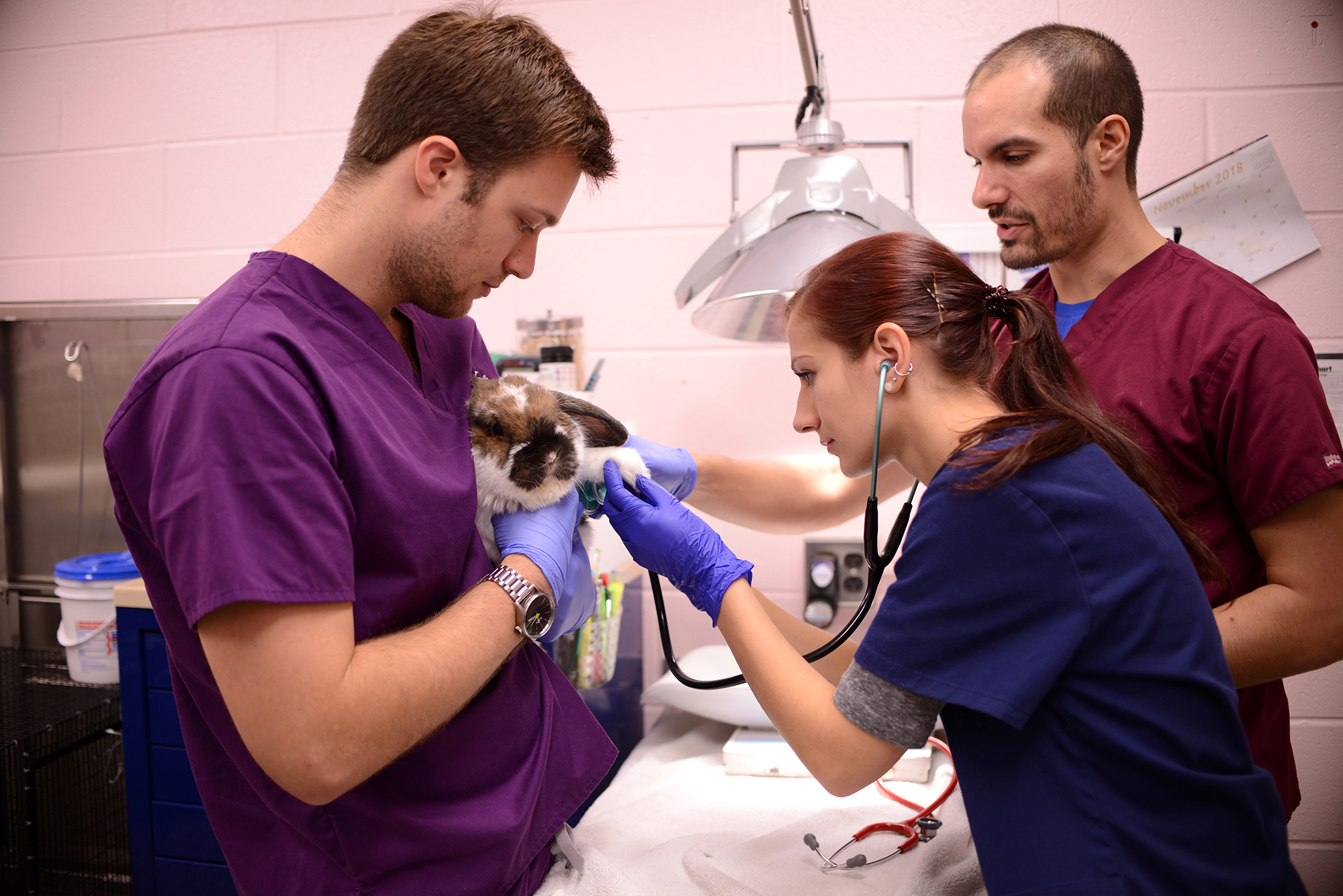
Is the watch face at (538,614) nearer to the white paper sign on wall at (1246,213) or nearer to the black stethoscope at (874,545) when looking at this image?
the black stethoscope at (874,545)

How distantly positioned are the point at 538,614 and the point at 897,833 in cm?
68

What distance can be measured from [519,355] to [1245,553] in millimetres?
1442

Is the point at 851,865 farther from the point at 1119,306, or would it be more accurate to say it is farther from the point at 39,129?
the point at 39,129

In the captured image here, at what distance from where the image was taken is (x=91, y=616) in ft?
5.84

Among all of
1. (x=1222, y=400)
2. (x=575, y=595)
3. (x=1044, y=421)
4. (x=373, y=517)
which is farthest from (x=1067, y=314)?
(x=373, y=517)

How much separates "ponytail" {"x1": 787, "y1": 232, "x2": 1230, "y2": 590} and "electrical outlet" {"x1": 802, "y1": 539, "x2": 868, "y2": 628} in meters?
0.96

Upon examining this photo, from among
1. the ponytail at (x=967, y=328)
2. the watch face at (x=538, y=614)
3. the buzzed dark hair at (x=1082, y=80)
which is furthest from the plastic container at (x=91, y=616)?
the buzzed dark hair at (x=1082, y=80)

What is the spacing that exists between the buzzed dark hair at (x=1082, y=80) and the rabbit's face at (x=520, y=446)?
88 cm

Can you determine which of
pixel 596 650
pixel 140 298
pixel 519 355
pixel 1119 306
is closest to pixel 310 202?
pixel 140 298

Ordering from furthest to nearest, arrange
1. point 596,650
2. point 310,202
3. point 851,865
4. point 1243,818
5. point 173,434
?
point 310,202
point 596,650
point 851,865
point 1243,818
point 173,434

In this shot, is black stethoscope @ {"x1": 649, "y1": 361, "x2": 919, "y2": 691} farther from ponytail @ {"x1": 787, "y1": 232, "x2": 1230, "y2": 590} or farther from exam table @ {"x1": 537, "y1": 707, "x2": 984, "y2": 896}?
exam table @ {"x1": 537, "y1": 707, "x2": 984, "y2": 896}

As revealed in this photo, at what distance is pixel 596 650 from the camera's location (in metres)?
1.61

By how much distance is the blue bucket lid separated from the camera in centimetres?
175

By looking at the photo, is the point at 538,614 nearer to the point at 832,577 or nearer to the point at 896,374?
the point at 896,374
